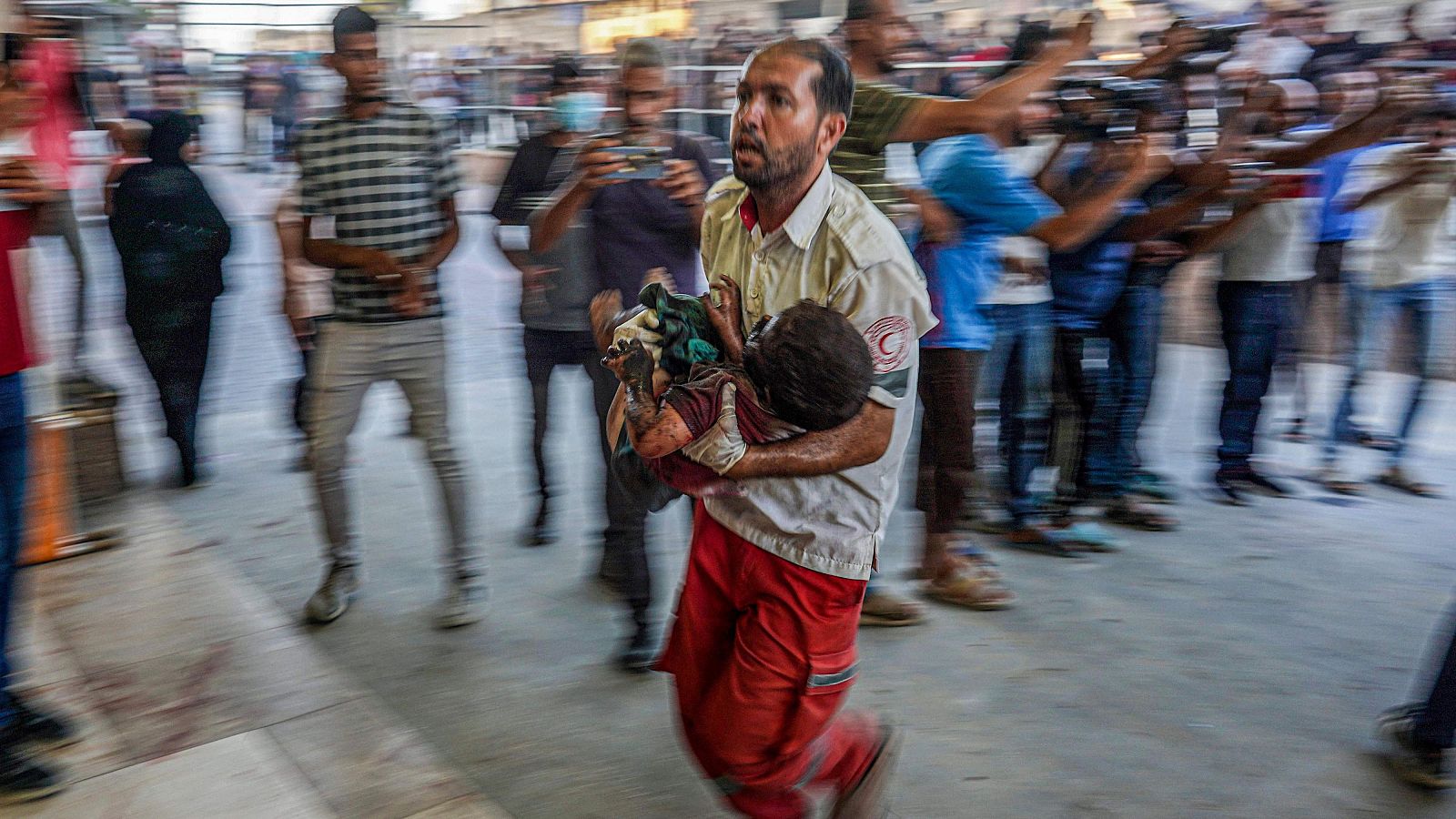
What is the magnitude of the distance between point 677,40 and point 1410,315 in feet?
30.6

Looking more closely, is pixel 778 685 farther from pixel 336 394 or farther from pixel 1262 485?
pixel 1262 485

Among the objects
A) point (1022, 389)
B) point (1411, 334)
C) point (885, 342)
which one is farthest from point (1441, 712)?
point (1411, 334)

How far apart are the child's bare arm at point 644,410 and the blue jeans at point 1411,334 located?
4.53 metres

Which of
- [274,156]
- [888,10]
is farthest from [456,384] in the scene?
[274,156]

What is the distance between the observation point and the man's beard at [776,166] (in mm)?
1838

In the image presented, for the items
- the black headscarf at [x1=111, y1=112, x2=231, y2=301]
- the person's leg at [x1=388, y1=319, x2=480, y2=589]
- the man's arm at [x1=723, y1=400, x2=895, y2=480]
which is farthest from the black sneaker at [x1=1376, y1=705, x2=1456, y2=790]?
the black headscarf at [x1=111, y1=112, x2=231, y2=301]

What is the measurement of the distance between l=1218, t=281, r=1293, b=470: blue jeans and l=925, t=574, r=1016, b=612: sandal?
1.73 meters

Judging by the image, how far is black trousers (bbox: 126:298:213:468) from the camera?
478 centimetres

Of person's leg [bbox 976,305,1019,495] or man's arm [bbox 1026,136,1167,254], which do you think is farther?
person's leg [bbox 976,305,1019,495]

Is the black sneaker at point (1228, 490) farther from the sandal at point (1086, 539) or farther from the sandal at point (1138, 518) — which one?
the sandal at point (1086, 539)

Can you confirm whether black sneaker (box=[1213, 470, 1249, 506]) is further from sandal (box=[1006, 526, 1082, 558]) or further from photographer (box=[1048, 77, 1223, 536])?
sandal (box=[1006, 526, 1082, 558])

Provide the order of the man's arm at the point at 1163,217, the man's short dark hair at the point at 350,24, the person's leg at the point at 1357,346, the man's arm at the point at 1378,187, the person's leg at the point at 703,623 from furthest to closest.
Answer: the person's leg at the point at 1357,346 < the man's arm at the point at 1378,187 < the man's arm at the point at 1163,217 < the man's short dark hair at the point at 350,24 < the person's leg at the point at 703,623

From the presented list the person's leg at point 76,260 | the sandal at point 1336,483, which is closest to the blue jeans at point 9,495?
the person's leg at point 76,260

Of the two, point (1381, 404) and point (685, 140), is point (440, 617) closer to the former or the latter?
point (685, 140)
